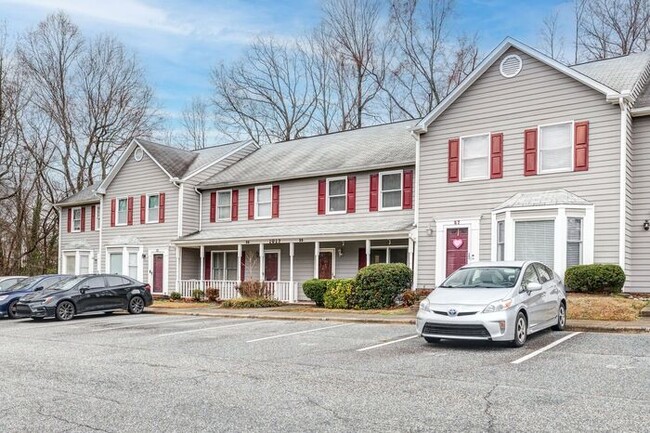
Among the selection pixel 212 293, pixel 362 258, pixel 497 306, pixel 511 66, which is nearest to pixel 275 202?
pixel 212 293

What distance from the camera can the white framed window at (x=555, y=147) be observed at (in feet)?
59.5

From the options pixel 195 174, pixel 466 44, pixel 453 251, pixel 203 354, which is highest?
pixel 466 44

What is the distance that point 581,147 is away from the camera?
58.2ft

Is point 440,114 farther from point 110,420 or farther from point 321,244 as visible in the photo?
point 110,420

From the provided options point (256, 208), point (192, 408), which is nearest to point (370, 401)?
point (192, 408)

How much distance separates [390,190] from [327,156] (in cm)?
436

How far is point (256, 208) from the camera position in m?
27.5

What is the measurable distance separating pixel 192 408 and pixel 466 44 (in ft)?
114

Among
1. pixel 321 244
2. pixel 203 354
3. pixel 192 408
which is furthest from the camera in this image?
pixel 321 244

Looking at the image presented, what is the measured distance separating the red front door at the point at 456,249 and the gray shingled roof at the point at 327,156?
11.3 ft

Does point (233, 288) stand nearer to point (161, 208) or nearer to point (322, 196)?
point (322, 196)

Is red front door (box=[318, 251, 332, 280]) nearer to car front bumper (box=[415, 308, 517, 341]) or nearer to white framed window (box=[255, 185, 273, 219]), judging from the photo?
white framed window (box=[255, 185, 273, 219])

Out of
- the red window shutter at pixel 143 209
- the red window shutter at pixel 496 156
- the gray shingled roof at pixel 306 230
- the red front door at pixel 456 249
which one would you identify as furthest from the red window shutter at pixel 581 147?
the red window shutter at pixel 143 209

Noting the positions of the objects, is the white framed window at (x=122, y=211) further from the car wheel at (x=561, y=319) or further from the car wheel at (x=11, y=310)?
the car wheel at (x=561, y=319)
